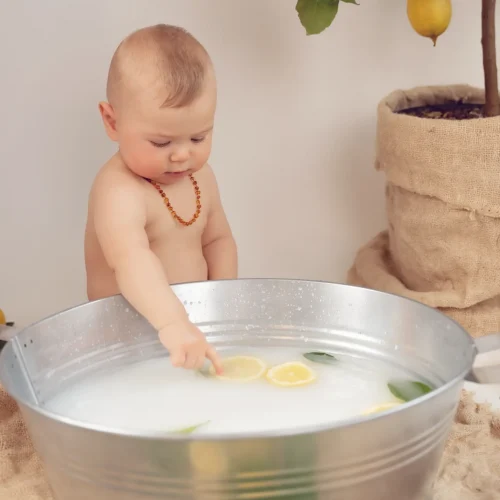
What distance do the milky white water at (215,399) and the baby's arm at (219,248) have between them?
335 mm

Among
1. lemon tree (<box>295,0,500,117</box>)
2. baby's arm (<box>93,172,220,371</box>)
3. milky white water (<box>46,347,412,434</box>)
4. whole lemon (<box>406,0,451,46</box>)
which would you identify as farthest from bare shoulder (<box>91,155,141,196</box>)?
whole lemon (<box>406,0,451,46</box>)

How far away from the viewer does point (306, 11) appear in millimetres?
1390

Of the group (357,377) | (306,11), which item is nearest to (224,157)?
(306,11)

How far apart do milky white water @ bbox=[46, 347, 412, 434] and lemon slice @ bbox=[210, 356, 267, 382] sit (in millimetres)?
13

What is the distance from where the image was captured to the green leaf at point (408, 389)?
37.9 inches

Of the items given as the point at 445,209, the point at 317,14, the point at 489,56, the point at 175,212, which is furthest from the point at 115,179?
the point at 489,56

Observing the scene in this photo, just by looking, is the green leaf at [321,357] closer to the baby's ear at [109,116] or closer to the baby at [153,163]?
the baby at [153,163]

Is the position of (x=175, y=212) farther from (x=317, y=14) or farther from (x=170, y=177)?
(x=317, y=14)

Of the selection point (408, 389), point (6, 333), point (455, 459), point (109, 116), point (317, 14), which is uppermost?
point (317, 14)

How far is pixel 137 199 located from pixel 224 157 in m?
Result: 0.54

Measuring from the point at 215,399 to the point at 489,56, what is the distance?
2.75 ft

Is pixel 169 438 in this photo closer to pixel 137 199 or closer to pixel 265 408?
pixel 265 408

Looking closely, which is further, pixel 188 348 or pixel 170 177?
pixel 170 177

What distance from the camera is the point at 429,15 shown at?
4.49 feet
